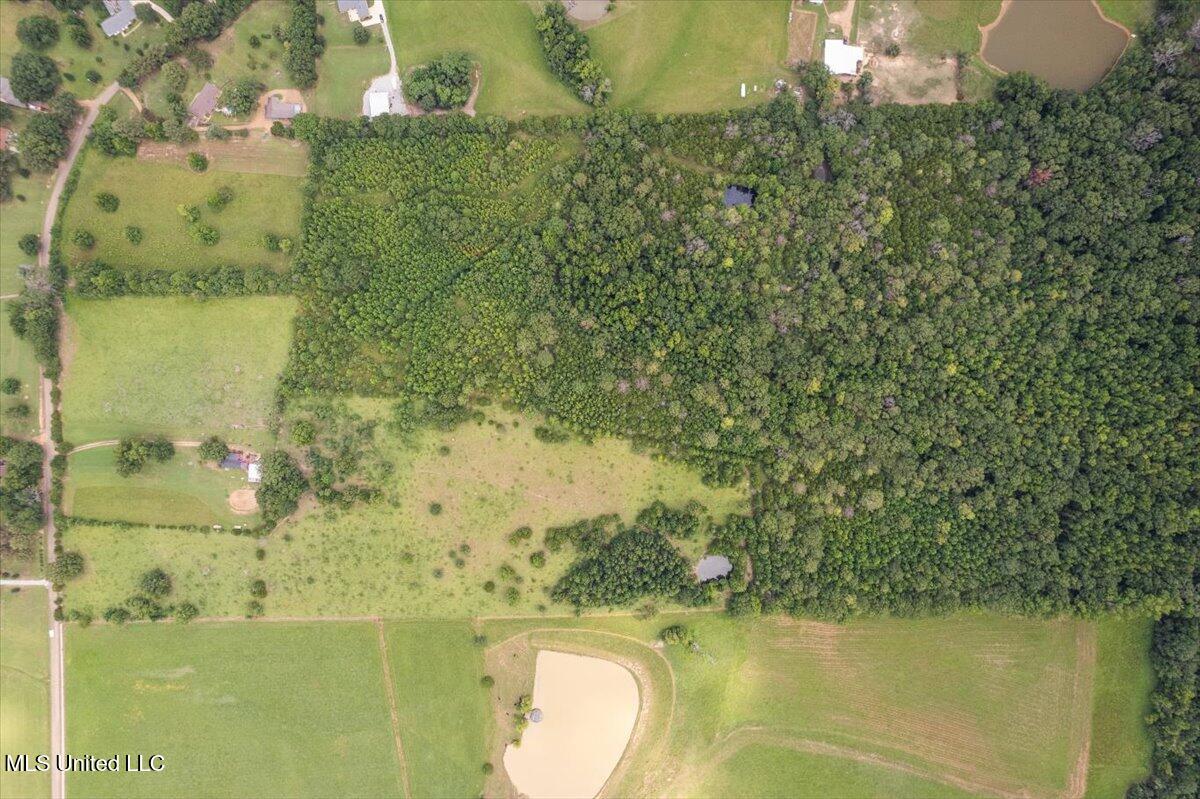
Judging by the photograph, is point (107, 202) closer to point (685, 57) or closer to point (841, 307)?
point (685, 57)

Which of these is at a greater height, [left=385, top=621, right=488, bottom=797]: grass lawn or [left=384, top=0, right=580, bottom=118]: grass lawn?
[left=384, top=0, right=580, bottom=118]: grass lawn

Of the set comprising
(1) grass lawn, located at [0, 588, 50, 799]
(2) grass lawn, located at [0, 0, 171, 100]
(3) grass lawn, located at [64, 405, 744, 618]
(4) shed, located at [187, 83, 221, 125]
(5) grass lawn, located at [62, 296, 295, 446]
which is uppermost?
(2) grass lawn, located at [0, 0, 171, 100]

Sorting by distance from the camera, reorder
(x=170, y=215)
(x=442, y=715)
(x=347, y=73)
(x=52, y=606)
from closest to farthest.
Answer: (x=442, y=715) < (x=52, y=606) < (x=170, y=215) < (x=347, y=73)

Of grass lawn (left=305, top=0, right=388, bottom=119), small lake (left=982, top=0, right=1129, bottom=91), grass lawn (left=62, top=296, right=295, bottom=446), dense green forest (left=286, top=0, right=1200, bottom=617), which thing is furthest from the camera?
grass lawn (left=305, top=0, right=388, bottom=119)

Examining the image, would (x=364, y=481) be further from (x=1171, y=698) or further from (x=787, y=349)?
(x=1171, y=698)

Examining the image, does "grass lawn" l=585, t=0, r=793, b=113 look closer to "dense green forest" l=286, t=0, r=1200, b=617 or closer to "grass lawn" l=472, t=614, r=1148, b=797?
"dense green forest" l=286, t=0, r=1200, b=617

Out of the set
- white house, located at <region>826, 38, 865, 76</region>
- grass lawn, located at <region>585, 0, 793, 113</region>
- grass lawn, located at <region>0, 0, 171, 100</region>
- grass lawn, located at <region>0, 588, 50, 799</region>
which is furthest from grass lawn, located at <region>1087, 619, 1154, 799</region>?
grass lawn, located at <region>0, 0, 171, 100</region>

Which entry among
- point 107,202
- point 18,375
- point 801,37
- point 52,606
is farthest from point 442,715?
point 801,37

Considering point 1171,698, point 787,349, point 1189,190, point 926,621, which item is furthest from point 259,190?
point 1171,698

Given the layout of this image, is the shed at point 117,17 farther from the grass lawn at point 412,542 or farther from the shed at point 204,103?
the grass lawn at point 412,542
